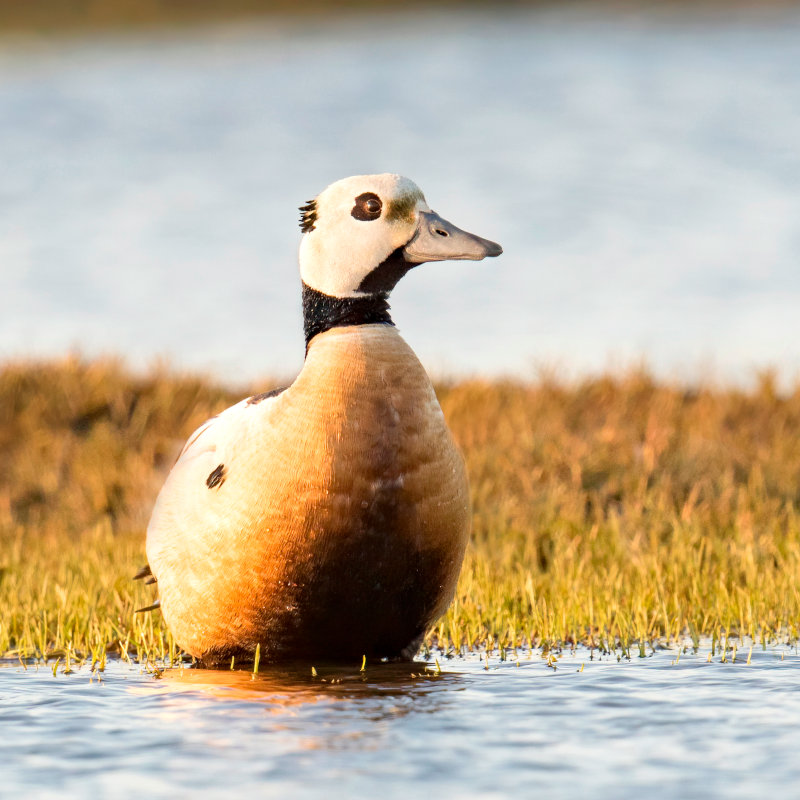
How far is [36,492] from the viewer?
10555 millimetres

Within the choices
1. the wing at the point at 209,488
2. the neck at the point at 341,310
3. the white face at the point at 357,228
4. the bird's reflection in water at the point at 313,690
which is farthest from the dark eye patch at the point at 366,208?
the bird's reflection in water at the point at 313,690

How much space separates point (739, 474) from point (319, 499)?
218 inches

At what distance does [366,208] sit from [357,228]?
92 millimetres

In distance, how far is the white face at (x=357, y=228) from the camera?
16.9 feet

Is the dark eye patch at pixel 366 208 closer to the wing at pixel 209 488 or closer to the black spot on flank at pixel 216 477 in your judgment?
the wing at pixel 209 488

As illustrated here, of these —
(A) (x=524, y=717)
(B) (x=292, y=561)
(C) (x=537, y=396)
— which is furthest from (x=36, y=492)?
(A) (x=524, y=717)

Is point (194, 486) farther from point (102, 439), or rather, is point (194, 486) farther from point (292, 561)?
point (102, 439)

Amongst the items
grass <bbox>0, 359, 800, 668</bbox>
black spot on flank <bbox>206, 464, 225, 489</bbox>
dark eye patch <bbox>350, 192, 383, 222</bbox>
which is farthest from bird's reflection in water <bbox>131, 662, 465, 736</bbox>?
dark eye patch <bbox>350, 192, 383, 222</bbox>

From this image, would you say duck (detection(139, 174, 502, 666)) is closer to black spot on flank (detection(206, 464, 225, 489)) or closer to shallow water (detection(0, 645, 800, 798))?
black spot on flank (detection(206, 464, 225, 489))

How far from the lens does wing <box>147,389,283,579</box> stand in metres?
5.07

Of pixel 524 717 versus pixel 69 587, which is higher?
pixel 69 587

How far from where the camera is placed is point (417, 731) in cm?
434

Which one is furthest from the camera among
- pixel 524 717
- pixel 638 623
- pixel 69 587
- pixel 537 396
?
pixel 537 396

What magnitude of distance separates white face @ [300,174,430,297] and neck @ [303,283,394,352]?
3cm
